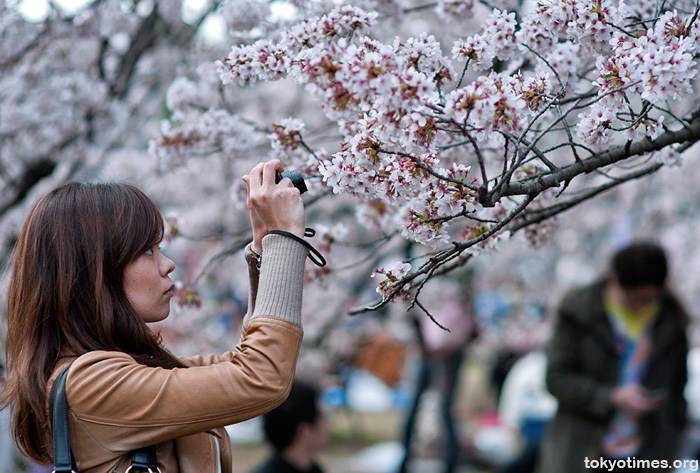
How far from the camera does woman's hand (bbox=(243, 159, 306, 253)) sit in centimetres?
126

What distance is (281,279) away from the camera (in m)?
1.21

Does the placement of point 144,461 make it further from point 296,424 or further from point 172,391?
point 296,424

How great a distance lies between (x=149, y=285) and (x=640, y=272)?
2241 millimetres

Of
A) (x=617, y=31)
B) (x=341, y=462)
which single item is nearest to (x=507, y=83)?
(x=617, y=31)

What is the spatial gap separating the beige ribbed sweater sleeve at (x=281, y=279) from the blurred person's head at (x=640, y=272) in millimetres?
2066

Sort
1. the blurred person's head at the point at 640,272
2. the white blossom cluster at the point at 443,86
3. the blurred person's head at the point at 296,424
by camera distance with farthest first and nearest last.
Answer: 1. the blurred person's head at the point at 640,272
2. the blurred person's head at the point at 296,424
3. the white blossom cluster at the point at 443,86

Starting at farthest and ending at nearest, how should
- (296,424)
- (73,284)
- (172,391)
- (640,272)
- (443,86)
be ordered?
(640,272) < (296,424) < (443,86) < (73,284) < (172,391)

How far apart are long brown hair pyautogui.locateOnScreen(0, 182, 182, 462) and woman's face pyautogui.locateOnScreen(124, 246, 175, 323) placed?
2 centimetres

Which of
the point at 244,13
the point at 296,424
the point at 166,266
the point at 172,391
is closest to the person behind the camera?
the point at 172,391

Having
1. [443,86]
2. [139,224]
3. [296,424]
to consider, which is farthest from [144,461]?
[296,424]

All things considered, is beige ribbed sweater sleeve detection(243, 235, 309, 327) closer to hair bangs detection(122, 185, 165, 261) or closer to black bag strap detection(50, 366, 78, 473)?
hair bangs detection(122, 185, 165, 261)

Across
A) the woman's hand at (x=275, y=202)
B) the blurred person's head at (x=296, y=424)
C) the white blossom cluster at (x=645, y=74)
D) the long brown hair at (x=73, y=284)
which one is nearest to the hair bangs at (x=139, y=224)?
the long brown hair at (x=73, y=284)

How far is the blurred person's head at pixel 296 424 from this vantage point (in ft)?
8.90

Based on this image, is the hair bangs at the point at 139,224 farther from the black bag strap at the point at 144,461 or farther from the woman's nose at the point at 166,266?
the black bag strap at the point at 144,461
